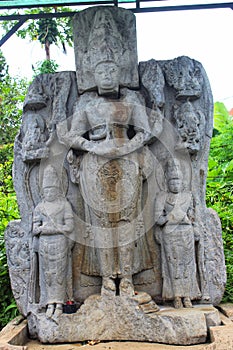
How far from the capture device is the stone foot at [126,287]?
3486mm

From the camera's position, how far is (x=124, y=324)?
329 centimetres

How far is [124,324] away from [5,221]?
10.8 feet

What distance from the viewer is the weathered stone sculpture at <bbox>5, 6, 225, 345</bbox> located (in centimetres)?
355

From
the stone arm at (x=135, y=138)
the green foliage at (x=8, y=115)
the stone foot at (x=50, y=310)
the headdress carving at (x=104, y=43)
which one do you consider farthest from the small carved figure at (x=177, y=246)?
the green foliage at (x=8, y=115)

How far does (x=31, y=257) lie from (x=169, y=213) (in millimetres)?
1361

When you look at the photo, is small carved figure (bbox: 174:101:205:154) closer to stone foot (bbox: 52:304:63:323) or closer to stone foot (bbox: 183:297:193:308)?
stone foot (bbox: 183:297:193:308)

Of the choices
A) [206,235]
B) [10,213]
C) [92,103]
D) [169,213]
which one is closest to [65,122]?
[92,103]

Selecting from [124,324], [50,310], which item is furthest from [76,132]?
[124,324]

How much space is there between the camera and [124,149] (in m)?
3.58

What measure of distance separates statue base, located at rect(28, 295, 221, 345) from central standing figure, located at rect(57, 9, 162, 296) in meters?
0.19

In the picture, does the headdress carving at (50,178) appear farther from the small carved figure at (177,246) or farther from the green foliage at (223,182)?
the green foliage at (223,182)

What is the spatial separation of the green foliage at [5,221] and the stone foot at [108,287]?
55.1 inches

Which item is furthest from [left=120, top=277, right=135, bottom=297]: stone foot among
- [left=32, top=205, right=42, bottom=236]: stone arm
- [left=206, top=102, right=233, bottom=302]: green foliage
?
[left=206, top=102, right=233, bottom=302]: green foliage

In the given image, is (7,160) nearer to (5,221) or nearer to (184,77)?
(5,221)
